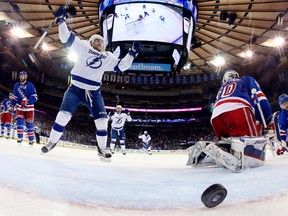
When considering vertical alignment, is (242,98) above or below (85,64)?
below

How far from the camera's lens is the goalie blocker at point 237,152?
8.07 ft

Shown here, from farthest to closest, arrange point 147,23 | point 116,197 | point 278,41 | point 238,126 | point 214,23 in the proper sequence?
1. point 278,41
2. point 214,23
3. point 147,23
4. point 238,126
5. point 116,197

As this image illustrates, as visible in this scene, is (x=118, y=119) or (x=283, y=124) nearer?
(x=283, y=124)

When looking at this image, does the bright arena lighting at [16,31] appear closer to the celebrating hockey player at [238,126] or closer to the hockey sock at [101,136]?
the hockey sock at [101,136]

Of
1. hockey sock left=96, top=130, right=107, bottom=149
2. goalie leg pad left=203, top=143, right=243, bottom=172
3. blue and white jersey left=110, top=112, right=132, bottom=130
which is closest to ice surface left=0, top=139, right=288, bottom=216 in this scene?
goalie leg pad left=203, top=143, right=243, bottom=172

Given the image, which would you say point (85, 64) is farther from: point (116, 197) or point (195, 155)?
point (116, 197)

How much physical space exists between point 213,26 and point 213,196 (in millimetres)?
13748

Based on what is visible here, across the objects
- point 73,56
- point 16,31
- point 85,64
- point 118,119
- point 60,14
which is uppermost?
point 16,31

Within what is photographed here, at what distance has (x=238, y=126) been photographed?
2936 millimetres

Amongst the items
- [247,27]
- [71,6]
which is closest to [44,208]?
[71,6]

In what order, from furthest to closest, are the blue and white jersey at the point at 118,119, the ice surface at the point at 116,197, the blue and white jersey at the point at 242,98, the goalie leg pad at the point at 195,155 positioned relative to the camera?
the blue and white jersey at the point at 118,119 → the goalie leg pad at the point at 195,155 → the blue and white jersey at the point at 242,98 → the ice surface at the point at 116,197

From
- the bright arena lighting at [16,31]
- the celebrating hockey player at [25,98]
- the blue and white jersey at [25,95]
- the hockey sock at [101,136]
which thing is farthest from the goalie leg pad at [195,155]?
the bright arena lighting at [16,31]

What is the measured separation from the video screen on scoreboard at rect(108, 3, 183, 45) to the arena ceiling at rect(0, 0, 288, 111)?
210cm

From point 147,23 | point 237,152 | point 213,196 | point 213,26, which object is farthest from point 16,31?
point 213,196
